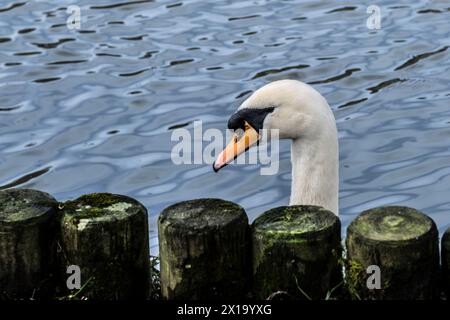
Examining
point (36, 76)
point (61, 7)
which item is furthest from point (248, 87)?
point (61, 7)

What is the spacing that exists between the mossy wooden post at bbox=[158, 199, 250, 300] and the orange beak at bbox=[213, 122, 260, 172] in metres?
1.22

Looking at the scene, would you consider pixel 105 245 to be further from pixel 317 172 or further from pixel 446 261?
pixel 317 172

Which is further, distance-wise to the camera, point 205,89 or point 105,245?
point 205,89

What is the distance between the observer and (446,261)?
4.60 meters

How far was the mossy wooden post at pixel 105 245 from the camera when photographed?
4758 mm

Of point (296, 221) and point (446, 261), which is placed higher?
point (296, 221)

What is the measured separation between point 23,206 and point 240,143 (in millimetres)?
1545

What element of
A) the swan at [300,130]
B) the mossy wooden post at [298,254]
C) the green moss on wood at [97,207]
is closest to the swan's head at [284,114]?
the swan at [300,130]

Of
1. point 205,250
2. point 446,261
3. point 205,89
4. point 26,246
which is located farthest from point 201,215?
point 205,89

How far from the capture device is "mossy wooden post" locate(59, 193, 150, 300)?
476 cm

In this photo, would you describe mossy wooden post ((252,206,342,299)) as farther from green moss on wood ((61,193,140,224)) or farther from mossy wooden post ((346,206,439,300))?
green moss on wood ((61,193,140,224))

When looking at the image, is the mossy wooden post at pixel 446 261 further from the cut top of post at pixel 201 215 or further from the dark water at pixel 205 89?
the dark water at pixel 205 89

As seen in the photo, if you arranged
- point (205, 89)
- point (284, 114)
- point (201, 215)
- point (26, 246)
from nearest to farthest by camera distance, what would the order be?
point (201, 215) < point (26, 246) < point (284, 114) < point (205, 89)
